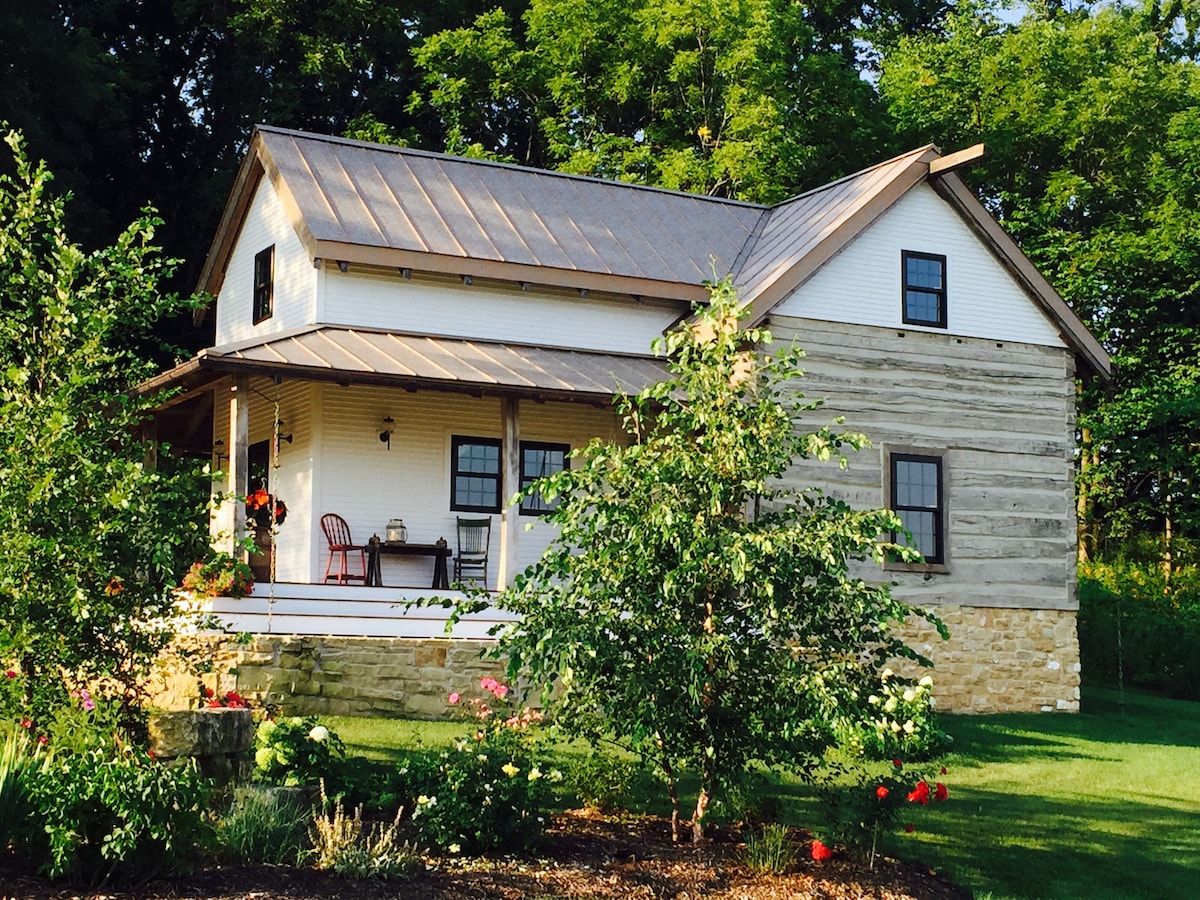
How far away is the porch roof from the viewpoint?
49.3 ft

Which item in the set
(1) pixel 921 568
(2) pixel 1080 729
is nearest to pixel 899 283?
(1) pixel 921 568

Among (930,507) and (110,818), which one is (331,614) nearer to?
(110,818)

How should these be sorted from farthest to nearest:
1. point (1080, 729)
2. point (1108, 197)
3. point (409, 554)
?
point (1108, 197)
point (1080, 729)
point (409, 554)

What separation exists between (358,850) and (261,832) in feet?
1.88

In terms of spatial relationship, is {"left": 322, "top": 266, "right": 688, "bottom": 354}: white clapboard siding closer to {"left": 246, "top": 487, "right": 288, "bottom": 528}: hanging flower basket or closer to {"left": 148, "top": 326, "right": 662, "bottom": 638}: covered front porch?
{"left": 148, "top": 326, "right": 662, "bottom": 638}: covered front porch

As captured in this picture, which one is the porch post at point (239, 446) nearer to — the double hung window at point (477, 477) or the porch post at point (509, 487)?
the porch post at point (509, 487)

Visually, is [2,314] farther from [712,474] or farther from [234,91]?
[234,91]

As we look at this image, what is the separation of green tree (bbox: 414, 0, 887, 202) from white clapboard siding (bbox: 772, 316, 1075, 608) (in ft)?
30.7

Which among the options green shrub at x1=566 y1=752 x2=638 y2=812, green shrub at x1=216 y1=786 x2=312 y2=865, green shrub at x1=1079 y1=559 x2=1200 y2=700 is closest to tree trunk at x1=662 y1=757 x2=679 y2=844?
green shrub at x1=566 y1=752 x2=638 y2=812

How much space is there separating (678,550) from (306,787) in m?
2.69

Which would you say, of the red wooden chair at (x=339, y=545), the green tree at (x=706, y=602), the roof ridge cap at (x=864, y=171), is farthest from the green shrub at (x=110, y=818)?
the roof ridge cap at (x=864, y=171)

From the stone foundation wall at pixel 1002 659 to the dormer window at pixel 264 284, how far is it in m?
9.62

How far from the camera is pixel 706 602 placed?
9.03 m

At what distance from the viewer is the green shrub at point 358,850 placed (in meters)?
7.74
